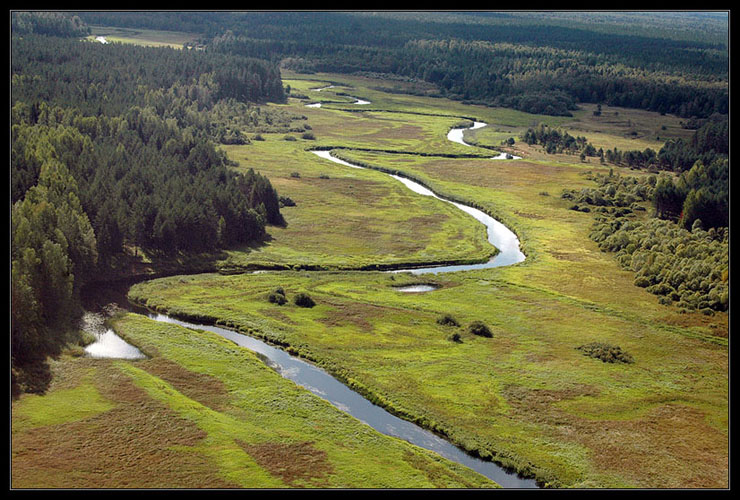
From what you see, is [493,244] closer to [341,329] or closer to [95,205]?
[341,329]

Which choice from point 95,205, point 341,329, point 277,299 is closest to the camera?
point 341,329

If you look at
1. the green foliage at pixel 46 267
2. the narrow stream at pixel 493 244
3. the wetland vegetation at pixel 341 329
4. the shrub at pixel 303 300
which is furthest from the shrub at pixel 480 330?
the green foliage at pixel 46 267

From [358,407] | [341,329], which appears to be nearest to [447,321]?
[341,329]

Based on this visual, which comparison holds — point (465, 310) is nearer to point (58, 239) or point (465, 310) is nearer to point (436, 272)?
point (436, 272)

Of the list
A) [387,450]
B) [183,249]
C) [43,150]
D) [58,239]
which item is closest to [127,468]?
[387,450]

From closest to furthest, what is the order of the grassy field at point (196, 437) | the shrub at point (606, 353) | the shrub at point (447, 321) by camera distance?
the grassy field at point (196, 437) → the shrub at point (606, 353) → the shrub at point (447, 321)

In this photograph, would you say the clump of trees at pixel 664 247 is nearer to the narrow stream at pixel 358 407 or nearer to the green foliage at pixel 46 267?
the narrow stream at pixel 358 407
